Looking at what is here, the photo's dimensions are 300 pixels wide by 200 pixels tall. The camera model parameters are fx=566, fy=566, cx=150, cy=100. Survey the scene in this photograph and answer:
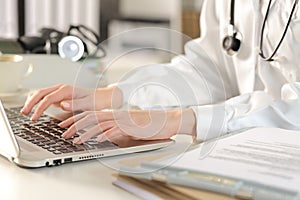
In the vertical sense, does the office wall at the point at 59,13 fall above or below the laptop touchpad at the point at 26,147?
below

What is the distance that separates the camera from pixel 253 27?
1327 mm

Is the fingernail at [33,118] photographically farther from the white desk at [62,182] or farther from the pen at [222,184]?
the pen at [222,184]

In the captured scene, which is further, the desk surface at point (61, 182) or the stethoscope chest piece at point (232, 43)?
the stethoscope chest piece at point (232, 43)

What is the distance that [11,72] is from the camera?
1.28m

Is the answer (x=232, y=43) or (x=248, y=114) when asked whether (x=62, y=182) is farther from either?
(x=232, y=43)

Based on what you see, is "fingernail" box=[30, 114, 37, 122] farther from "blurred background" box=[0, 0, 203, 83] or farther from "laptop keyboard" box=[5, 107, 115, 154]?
"blurred background" box=[0, 0, 203, 83]

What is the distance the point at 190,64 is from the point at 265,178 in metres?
0.78

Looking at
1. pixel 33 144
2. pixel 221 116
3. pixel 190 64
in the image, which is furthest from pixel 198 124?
pixel 190 64

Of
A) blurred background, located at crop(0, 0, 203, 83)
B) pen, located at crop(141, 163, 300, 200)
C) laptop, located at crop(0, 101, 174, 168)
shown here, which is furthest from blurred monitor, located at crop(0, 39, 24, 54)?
blurred background, located at crop(0, 0, 203, 83)

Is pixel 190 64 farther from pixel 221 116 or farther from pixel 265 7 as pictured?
pixel 221 116

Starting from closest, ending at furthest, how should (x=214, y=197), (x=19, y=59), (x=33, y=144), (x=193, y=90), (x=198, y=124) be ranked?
(x=214, y=197), (x=33, y=144), (x=198, y=124), (x=193, y=90), (x=19, y=59)

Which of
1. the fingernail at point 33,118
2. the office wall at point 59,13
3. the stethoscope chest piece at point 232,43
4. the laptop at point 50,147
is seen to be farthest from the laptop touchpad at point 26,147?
the office wall at point 59,13

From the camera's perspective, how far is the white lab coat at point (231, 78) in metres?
1.02

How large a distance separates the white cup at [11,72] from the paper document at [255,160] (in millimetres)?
611
